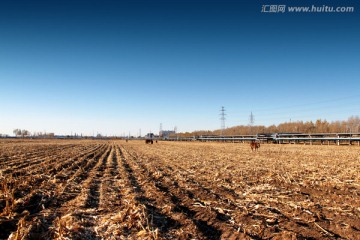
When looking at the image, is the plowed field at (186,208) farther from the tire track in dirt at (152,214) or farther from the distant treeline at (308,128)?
the distant treeline at (308,128)

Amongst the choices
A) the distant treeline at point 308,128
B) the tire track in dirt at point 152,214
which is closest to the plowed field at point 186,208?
the tire track in dirt at point 152,214

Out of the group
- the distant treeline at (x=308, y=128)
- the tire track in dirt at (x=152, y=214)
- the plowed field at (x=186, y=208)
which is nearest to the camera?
the plowed field at (x=186, y=208)

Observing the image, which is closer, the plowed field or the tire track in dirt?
the plowed field

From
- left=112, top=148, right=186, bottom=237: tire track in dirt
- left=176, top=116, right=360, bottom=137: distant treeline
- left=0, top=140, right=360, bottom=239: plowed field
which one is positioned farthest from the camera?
left=176, top=116, right=360, bottom=137: distant treeline

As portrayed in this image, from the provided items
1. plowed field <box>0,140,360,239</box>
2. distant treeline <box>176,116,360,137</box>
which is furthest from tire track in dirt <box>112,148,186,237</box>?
distant treeline <box>176,116,360,137</box>

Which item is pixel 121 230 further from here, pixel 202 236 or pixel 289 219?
pixel 289 219

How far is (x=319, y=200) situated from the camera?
21.3 ft

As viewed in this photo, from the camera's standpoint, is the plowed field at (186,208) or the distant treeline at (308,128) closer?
the plowed field at (186,208)

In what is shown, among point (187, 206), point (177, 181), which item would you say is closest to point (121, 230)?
point (187, 206)

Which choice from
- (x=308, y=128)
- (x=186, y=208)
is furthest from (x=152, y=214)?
(x=308, y=128)

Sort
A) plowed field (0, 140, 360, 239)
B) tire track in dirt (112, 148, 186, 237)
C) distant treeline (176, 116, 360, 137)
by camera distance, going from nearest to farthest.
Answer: plowed field (0, 140, 360, 239), tire track in dirt (112, 148, 186, 237), distant treeline (176, 116, 360, 137)

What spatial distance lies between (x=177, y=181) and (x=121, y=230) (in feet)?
16.7

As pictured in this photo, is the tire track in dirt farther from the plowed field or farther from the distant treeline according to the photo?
the distant treeline

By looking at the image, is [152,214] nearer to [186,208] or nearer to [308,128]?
[186,208]
